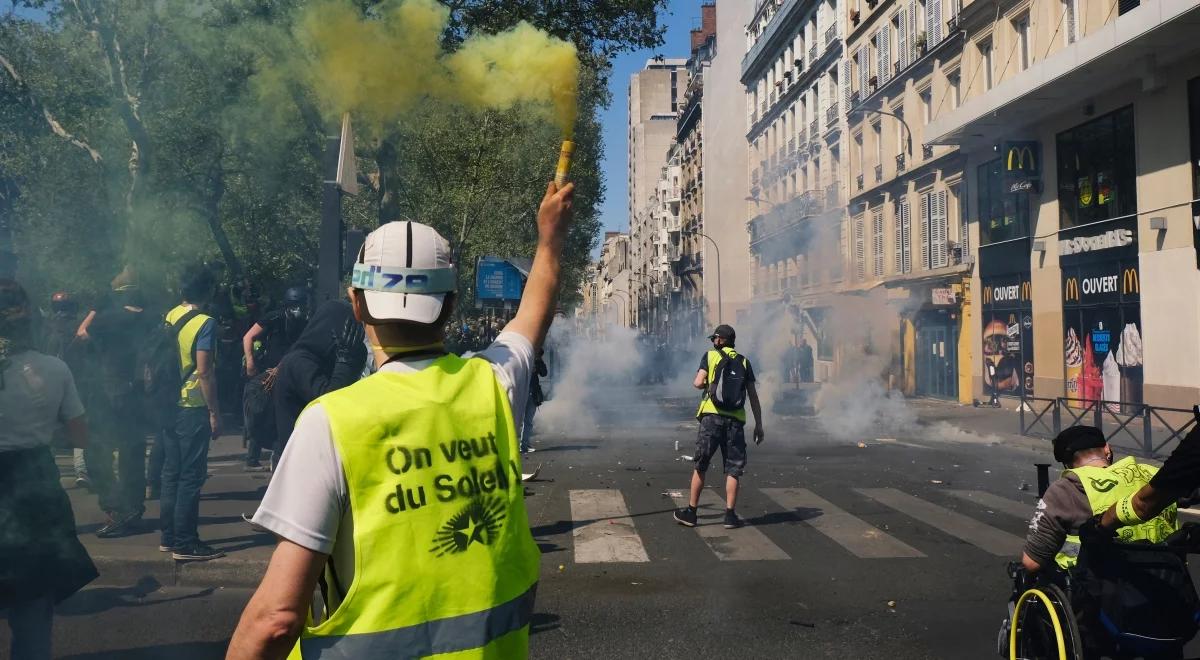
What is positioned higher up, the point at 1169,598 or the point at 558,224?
the point at 558,224

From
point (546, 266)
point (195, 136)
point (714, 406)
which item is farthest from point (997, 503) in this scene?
point (195, 136)

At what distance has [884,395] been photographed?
81.3 ft

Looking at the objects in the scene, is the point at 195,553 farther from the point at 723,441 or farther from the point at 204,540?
the point at 723,441

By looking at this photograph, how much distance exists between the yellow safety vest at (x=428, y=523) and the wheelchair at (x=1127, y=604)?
105 inches

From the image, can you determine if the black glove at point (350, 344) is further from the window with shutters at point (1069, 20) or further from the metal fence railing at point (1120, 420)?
the window with shutters at point (1069, 20)

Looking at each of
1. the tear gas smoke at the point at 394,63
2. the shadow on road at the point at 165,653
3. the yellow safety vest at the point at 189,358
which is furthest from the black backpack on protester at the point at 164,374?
the shadow on road at the point at 165,653

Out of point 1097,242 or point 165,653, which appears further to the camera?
point 1097,242

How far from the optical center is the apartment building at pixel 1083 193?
17.5 meters

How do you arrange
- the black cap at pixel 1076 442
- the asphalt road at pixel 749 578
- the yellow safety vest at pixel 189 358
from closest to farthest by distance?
the black cap at pixel 1076 442 < the asphalt road at pixel 749 578 < the yellow safety vest at pixel 189 358

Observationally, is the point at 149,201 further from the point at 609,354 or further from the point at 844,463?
the point at 609,354

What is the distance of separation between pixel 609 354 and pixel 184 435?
3316 cm

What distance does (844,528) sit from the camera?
827cm

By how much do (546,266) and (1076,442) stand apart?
280 cm

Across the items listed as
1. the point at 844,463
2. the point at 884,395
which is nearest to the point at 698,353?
the point at 884,395
